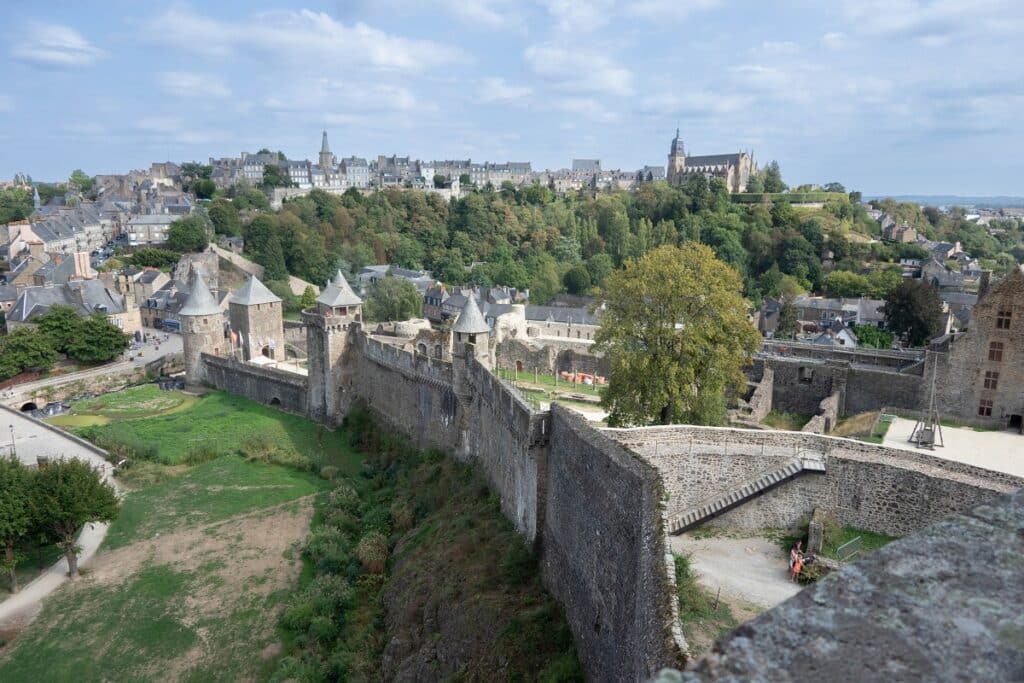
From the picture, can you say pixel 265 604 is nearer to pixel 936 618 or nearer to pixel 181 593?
pixel 181 593

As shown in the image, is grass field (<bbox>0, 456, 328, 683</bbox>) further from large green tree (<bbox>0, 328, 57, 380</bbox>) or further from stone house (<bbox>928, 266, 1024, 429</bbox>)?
stone house (<bbox>928, 266, 1024, 429</bbox>)

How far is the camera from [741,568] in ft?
48.2

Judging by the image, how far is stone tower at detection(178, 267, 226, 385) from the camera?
46906 millimetres

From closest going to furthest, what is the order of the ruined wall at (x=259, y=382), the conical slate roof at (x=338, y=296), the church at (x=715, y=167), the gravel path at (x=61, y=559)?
the gravel path at (x=61, y=559)
the conical slate roof at (x=338, y=296)
the ruined wall at (x=259, y=382)
the church at (x=715, y=167)

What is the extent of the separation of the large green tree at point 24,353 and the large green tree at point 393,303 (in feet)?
78.7

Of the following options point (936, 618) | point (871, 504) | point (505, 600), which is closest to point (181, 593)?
point (505, 600)

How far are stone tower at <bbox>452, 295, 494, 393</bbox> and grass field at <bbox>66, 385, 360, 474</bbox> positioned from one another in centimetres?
931

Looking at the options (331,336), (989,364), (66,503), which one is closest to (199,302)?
(331,336)

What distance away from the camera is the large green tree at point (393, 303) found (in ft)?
202

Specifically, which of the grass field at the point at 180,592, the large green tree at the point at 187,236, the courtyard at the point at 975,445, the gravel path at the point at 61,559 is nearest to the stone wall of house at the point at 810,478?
the courtyard at the point at 975,445

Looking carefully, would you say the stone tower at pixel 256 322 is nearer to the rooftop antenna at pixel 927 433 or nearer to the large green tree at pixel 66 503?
the large green tree at pixel 66 503

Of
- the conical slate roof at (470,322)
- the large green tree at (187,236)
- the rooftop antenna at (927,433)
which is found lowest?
the rooftop antenna at (927,433)

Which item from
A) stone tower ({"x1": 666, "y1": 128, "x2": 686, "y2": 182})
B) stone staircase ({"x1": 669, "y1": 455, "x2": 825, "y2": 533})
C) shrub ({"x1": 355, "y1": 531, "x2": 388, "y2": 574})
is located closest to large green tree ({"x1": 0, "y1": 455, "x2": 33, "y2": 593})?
shrub ({"x1": 355, "y1": 531, "x2": 388, "y2": 574})

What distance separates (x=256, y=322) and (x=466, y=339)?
1056 inches
